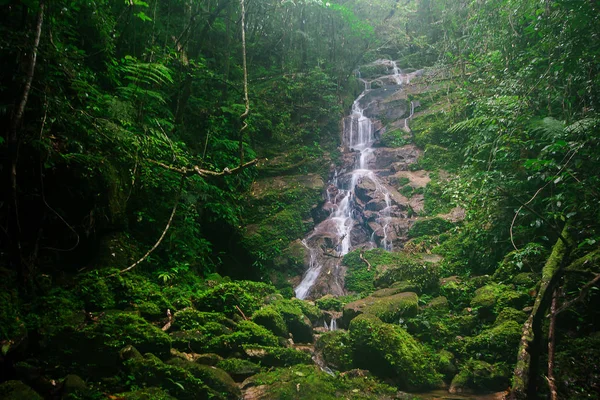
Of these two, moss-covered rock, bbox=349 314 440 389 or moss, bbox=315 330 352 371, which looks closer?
moss-covered rock, bbox=349 314 440 389

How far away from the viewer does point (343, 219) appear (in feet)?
41.2

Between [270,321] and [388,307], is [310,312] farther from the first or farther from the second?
[388,307]

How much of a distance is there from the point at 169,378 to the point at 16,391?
1488 mm

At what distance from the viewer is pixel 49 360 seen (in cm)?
358

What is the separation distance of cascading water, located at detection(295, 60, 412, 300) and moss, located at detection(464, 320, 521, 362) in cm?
314

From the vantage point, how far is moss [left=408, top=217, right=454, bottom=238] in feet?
34.4

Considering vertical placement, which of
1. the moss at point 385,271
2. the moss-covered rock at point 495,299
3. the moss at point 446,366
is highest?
the moss at point 385,271

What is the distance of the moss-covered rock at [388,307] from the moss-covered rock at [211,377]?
3391 mm

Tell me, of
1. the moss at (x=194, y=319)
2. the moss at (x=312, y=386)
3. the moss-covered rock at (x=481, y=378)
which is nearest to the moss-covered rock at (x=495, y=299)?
the moss-covered rock at (x=481, y=378)

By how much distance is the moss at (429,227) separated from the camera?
10.5 metres

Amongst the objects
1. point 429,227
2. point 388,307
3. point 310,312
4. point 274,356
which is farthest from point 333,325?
point 429,227

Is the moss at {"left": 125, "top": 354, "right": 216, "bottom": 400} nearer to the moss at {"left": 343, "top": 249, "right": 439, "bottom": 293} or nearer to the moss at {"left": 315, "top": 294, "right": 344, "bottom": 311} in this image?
the moss at {"left": 315, "top": 294, "right": 344, "bottom": 311}

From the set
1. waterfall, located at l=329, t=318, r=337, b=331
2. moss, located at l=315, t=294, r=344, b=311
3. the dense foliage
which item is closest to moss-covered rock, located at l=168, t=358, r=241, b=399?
the dense foliage

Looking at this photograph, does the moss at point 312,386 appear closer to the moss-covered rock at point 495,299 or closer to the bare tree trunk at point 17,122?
the moss-covered rock at point 495,299
